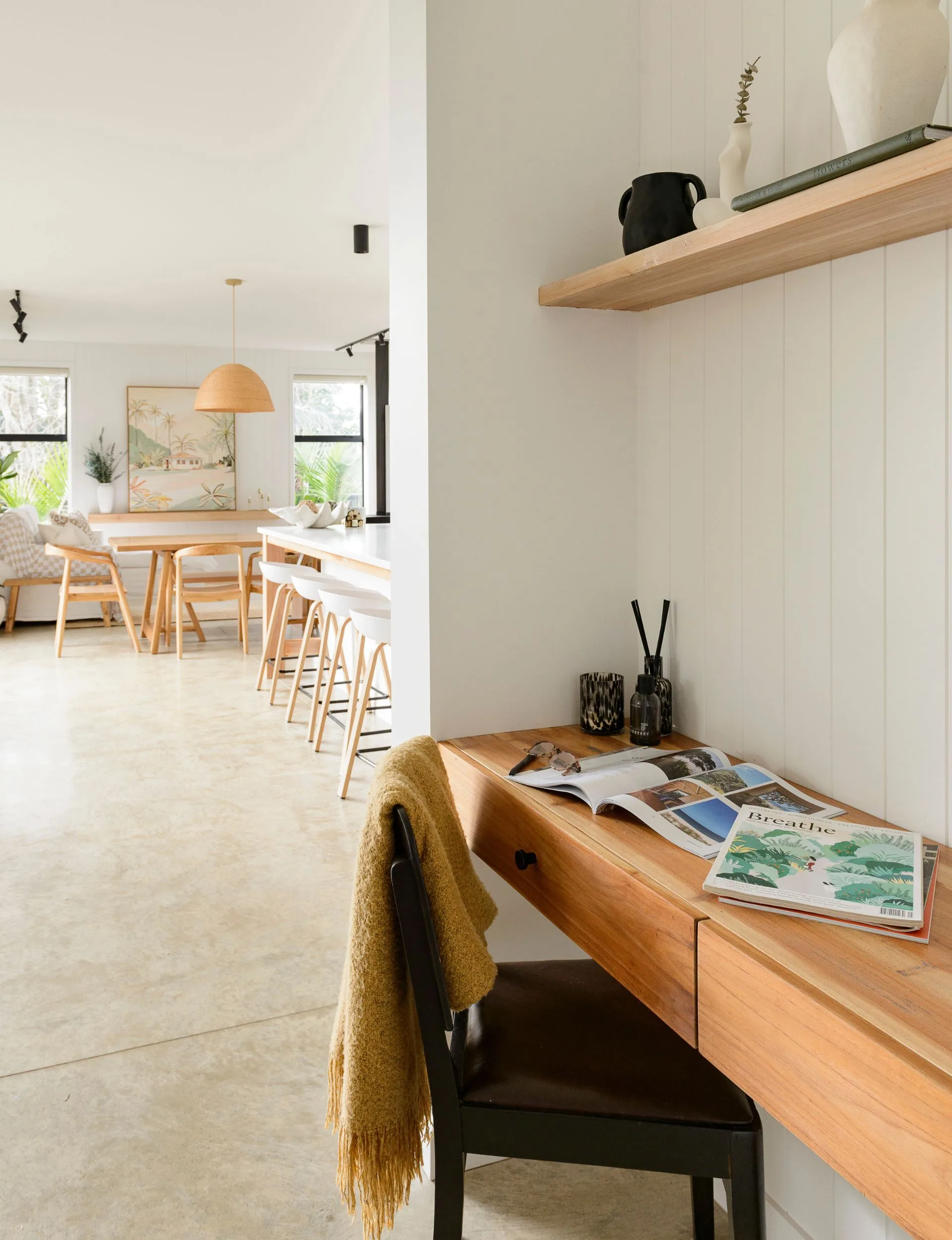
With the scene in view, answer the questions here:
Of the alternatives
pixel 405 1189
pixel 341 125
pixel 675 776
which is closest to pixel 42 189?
pixel 341 125

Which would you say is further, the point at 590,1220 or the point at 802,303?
the point at 590,1220

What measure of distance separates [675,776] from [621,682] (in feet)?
1.15

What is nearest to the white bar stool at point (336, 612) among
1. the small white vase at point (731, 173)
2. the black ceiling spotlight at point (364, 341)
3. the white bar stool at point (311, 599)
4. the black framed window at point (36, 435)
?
the white bar stool at point (311, 599)

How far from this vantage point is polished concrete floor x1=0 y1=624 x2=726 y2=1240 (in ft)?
5.55

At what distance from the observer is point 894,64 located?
1.13 meters

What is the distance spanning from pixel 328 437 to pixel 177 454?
1.62 m

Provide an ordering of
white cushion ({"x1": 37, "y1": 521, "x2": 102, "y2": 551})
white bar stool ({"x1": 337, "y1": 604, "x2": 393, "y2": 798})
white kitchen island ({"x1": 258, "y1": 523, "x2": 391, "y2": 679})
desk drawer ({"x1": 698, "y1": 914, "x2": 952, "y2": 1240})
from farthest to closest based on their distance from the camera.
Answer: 1. white cushion ({"x1": 37, "y1": 521, "x2": 102, "y2": 551})
2. white kitchen island ({"x1": 258, "y1": 523, "x2": 391, "y2": 679})
3. white bar stool ({"x1": 337, "y1": 604, "x2": 393, "y2": 798})
4. desk drawer ({"x1": 698, "y1": 914, "x2": 952, "y2": 1240})

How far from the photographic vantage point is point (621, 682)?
191 cm

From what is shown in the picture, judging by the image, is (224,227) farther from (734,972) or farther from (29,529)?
(734,972)

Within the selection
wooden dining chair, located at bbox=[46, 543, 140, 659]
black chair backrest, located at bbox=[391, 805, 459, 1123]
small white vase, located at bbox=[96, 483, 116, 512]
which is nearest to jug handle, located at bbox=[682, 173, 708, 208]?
black chair backrest, located at bbox=[391, 805, 459, 1123]

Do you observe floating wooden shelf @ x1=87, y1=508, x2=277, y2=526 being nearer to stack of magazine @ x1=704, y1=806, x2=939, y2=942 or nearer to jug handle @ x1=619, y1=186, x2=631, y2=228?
jug handle @ x1=619, y1=186, x2=631, y2=228

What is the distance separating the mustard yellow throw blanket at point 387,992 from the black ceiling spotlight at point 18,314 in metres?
6.87

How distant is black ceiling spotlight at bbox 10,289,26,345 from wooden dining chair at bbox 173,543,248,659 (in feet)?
7.12

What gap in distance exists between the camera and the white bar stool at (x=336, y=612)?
4.20m
